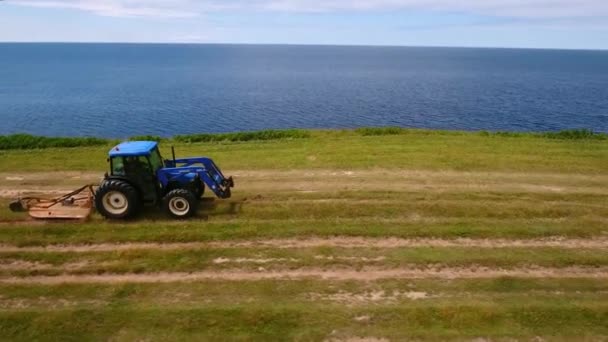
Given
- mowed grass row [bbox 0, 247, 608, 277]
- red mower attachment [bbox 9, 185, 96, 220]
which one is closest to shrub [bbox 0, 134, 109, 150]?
red mower attachment [bbox 9, 185, 96, 220]

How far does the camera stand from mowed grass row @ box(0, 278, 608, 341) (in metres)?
8.20

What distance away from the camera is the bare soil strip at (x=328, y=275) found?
10000 millimetres

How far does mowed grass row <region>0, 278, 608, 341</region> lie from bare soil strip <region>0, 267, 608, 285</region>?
0.25 m

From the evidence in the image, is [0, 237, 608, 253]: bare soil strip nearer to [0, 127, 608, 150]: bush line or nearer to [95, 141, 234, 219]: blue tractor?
[95, 141, 234, 219]: blue tractor

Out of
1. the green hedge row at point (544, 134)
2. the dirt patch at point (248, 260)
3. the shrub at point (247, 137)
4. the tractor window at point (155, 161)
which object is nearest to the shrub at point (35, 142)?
the shrub at point (247, 137)

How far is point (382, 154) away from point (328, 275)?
433 inches

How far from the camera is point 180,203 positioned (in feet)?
42.5

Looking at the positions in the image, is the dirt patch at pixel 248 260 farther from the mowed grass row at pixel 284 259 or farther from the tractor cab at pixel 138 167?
the tractor cab at pixel 138 167

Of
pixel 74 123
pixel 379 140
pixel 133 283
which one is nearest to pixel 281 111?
pixel 74 123

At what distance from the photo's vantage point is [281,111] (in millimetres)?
55656

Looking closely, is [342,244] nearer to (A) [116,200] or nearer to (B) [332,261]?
(B) [332,261]

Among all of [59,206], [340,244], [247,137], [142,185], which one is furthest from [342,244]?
[247,137]

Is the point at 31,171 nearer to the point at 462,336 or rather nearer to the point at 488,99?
the point at 462,336

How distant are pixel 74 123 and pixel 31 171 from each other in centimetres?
3466
